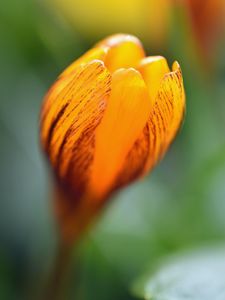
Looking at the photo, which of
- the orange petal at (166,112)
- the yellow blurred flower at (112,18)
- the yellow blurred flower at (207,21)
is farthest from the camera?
the yellow blurred flower at (112,18)

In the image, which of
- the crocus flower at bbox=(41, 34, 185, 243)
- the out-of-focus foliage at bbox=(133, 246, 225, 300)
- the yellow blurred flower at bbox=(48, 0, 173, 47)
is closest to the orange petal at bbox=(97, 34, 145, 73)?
the crocus flower at bbox=(41, 34, 185, 243)

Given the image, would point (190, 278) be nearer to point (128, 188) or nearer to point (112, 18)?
point (128, 188)

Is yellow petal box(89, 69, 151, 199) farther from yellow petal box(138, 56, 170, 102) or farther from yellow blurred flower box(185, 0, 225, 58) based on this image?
yellow blurred flower box(185, 0, 225, 58)

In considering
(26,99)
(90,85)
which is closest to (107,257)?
(26,99)

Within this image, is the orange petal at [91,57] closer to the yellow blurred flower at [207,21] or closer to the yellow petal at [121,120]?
the yellow petal at [121,120]

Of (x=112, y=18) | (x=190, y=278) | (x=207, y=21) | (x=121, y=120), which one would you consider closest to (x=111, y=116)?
(x=121, y=120)

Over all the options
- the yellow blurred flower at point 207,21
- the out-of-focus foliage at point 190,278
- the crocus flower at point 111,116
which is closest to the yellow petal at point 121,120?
the crocus flower at point 111,116
